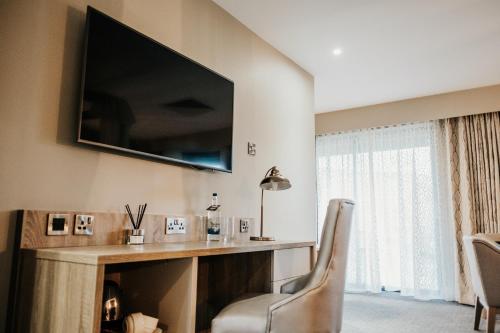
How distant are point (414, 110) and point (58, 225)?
4440 mm

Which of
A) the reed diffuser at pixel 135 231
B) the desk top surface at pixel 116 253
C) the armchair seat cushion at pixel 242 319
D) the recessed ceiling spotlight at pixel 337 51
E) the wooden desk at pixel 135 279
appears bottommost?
the armchair seat cushion at pixel 242 319

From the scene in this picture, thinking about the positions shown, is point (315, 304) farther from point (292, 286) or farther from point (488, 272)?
point (488, 272)

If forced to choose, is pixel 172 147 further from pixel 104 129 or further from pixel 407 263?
pixel 407 263

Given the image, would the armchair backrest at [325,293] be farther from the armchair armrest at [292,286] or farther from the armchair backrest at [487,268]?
the armchair backrest at [487,268]

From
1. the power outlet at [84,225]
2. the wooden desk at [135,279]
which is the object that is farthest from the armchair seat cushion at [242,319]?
the power outlet at [84,225]

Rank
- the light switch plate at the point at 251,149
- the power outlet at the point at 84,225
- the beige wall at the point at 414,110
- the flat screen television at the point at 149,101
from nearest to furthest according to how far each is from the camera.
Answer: the power outlet at the point at 84,225 < the flat screen television at the point at 149,101 < the light switch plate at the point at 251,149 < the beige wall at the point at 414,110

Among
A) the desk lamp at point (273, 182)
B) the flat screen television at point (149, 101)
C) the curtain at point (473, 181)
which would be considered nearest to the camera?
the flat screen television at point (149, 101)

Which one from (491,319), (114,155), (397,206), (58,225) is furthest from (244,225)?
(397,206)

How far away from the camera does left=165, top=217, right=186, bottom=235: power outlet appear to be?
2.10 metres

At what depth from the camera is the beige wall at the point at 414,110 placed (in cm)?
438

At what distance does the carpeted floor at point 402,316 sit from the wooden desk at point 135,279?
137 centimetres

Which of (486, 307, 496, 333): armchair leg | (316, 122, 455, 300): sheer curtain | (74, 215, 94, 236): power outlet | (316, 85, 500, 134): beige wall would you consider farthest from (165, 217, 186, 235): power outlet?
(316, 85, 500, 134): beige wall

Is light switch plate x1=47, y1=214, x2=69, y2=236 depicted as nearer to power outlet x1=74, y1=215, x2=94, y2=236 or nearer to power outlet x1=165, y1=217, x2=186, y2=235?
power outlet x1=74, y1=215, x2=94, y2=236

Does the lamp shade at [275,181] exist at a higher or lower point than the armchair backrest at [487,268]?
higher
